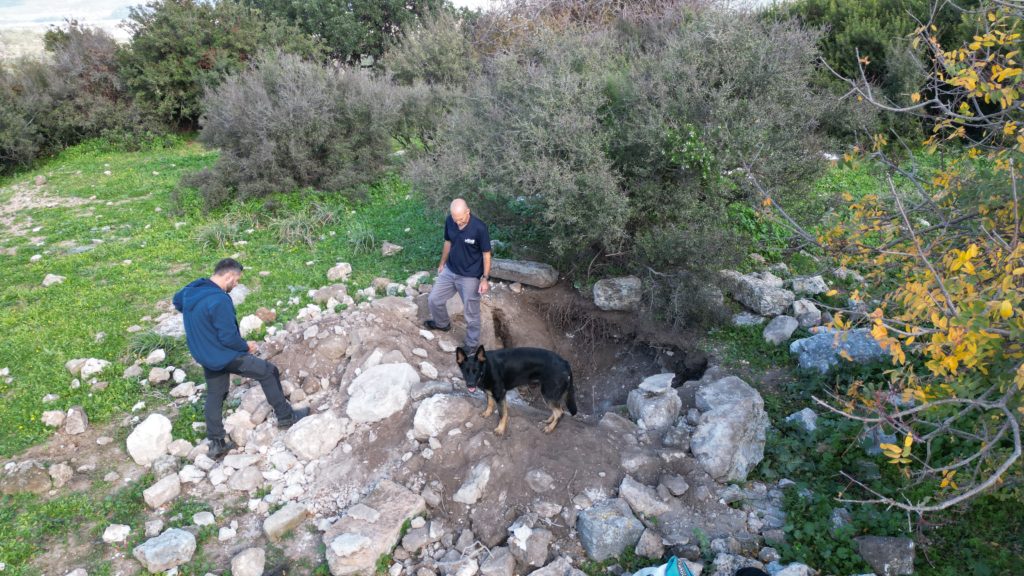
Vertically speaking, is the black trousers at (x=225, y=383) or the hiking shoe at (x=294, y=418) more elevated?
the black trousers at (x=225, y=383)

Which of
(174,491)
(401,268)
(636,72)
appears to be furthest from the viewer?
(401,268)

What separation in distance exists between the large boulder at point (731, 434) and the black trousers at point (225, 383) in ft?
12.7

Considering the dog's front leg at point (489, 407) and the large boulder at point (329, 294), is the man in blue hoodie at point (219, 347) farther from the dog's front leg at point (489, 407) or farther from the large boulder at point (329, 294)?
the large boulder at point (329, 294)

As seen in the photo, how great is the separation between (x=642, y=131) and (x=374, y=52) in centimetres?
2084

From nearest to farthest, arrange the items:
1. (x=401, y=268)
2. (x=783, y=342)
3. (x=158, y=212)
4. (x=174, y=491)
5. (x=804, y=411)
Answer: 1. (x=174, y=491)
2. (x=804, y=411)
3. (x=783, y=342)
4. (x=401, y=268)
5. (x=158, y=212)

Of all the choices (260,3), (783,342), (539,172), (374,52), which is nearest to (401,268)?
(539,172)

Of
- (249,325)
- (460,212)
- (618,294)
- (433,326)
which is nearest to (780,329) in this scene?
(618,294)

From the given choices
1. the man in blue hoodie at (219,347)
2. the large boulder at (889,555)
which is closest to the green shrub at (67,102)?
the man in blue hoodie at (219,347)

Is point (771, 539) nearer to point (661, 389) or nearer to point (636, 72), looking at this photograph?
point (661, 389)

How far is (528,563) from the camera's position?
14.7 ft

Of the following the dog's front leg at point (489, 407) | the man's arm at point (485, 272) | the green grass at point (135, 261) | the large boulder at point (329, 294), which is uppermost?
the man's arm at point (485, 272)

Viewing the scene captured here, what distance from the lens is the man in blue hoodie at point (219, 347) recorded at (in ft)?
16.8

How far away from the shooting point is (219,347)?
520 cm

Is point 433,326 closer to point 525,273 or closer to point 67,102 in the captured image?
point 525,273
